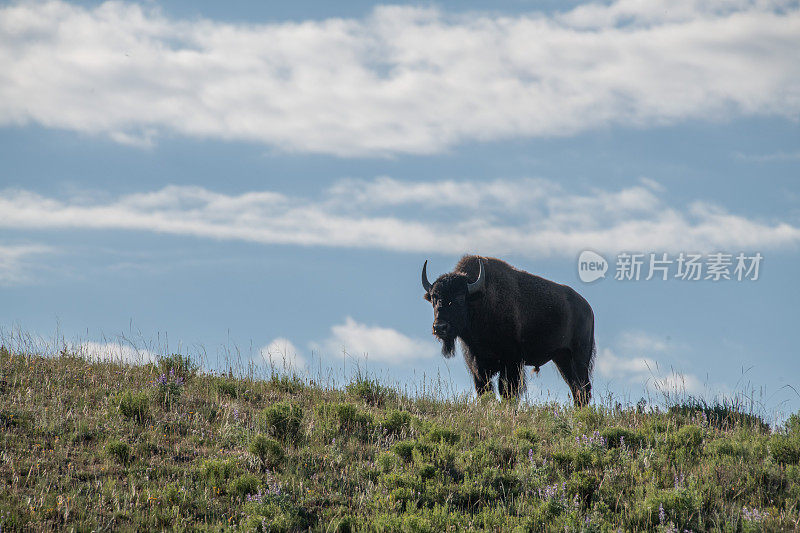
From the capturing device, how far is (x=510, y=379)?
1453 cm

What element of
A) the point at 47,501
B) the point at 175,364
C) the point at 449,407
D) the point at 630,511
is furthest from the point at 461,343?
the point at 47,501

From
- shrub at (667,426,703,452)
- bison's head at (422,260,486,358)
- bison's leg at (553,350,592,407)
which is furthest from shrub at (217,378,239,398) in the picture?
bison's leg at (553,350,592,407)

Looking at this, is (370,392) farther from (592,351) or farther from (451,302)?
(592,351)

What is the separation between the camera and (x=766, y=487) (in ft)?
23.9

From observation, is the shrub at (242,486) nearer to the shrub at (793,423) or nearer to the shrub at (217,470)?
the shrub at (217,470)

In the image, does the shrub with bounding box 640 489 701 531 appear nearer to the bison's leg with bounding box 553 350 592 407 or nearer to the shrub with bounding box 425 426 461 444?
the shrub with bounding box 425 426 461 444

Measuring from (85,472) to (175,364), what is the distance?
4123mm

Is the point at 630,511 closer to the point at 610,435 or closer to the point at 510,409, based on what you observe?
the point at 610,435

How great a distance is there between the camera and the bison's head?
13.7m

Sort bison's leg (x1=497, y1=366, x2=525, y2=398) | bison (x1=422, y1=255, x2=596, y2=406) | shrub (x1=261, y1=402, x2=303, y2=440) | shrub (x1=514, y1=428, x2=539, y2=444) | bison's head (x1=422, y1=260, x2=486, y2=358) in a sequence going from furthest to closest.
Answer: bison's leg (x1=497, y1=366, x2=525, y2=398) → bison (x1=422, y1=255, x2=596, y2=406) → bison's head (x1=422, y1=260, x2=486, y2=358) → shrub (x1=514, y1=428, x2=539, y2=444) → shrub (x1=261, y1=402, x2=303, y2=440)

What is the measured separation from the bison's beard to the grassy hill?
14.0 feet

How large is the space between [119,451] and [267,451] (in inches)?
61.7

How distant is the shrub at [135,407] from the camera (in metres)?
8.68

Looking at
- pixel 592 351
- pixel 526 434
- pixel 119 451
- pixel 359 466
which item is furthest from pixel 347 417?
pixel 592 351
